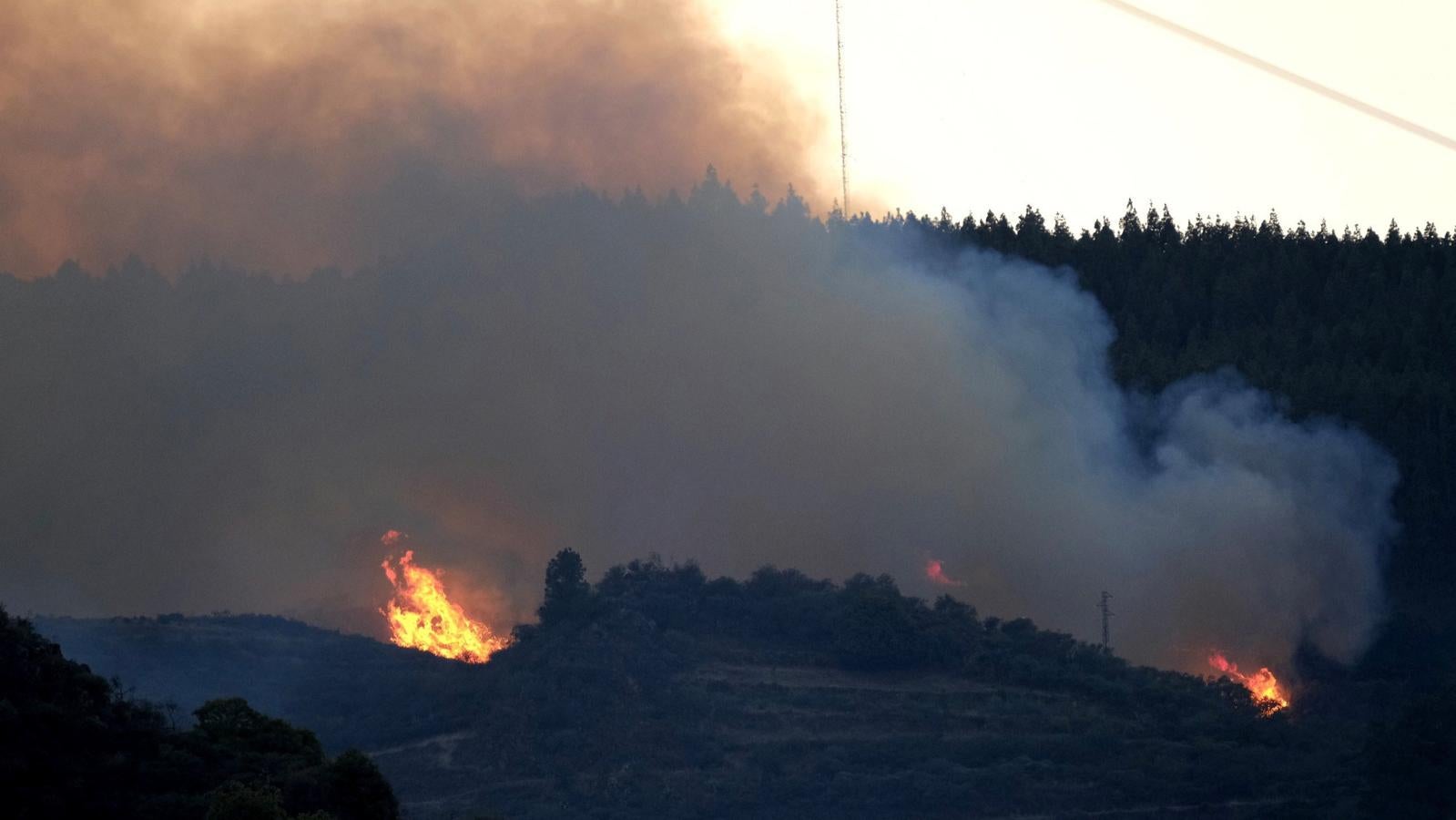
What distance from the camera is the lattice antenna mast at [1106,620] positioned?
3681 inches

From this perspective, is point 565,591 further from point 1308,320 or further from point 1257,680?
point 1308,320

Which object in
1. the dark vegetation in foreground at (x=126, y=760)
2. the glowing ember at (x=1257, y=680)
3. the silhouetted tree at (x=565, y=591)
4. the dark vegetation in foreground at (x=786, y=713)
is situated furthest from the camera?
the glowing ember at (x=1257, y=680)

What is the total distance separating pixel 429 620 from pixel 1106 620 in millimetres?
32803

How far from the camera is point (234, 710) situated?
51000mm

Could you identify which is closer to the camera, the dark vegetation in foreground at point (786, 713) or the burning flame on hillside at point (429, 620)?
the dark vegetation in foreground at point (786, 713)

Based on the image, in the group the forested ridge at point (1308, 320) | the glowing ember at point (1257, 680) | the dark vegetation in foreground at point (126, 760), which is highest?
the forested ridge at point (1308, 320)

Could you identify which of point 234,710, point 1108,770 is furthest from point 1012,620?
point 234,710

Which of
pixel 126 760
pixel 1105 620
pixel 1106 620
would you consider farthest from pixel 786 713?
pixel 126 760

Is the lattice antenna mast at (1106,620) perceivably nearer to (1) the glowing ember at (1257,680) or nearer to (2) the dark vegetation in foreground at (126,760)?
(1) the glowing ember at (1257,680)

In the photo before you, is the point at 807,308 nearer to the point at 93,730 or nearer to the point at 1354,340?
the point at 1354,340

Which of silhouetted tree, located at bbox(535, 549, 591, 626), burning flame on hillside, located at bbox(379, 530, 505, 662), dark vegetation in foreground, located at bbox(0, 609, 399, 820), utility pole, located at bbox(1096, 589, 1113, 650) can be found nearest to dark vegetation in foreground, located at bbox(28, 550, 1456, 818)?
silhouetted tree, located at bbox(535, 549, 591, 626)

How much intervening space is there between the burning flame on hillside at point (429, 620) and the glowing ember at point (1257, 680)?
114 ft

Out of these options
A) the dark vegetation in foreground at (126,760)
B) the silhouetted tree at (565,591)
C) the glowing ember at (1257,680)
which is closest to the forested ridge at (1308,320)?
the glowing ember at (1257,680)

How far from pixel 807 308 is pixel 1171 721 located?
131ft
